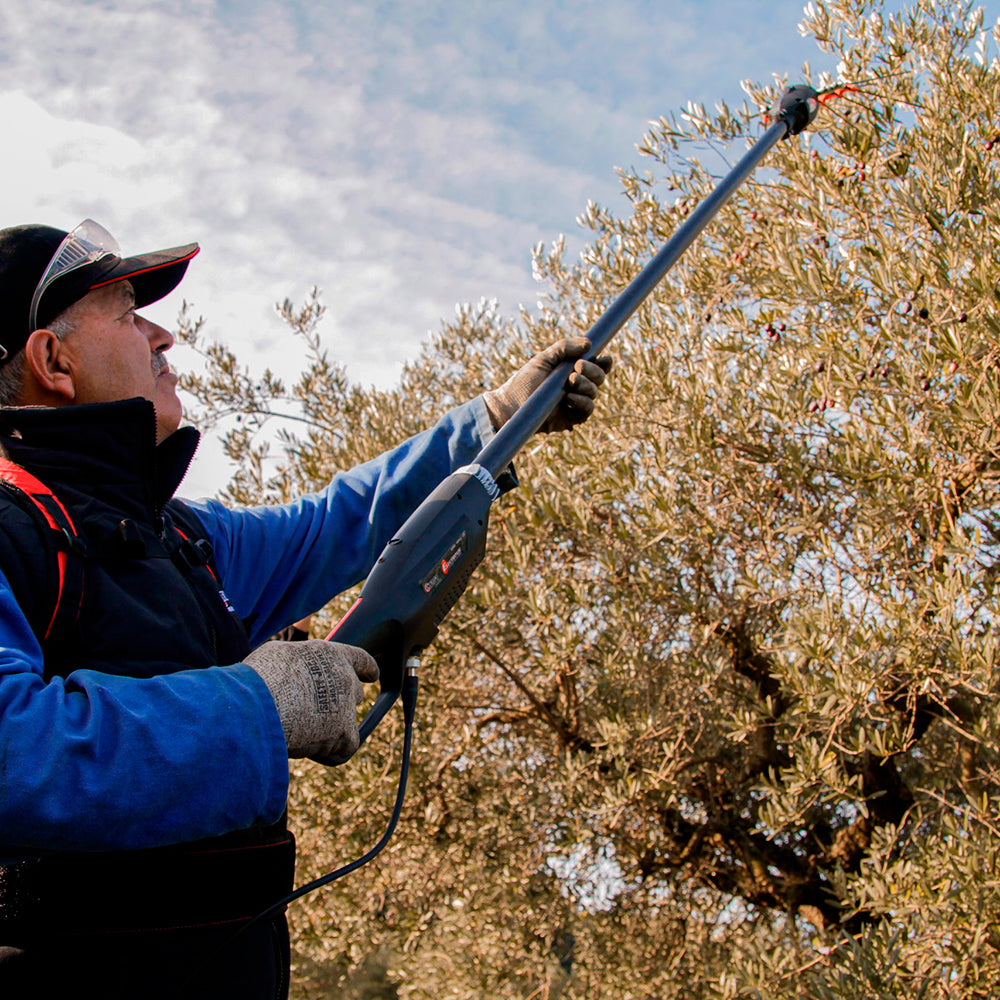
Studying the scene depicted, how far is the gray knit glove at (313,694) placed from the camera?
60.8 inches

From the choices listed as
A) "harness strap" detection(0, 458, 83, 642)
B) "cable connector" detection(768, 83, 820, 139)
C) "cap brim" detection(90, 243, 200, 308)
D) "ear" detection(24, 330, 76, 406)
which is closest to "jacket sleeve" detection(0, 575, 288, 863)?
"harness strap" detection(0, 458, 83, 642)

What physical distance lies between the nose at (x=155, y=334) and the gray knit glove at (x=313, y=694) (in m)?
0.99

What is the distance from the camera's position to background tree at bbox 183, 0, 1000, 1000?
4273 mm

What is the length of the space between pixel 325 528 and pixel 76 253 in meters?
0.96

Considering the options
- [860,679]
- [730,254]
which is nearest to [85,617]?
[860,679]

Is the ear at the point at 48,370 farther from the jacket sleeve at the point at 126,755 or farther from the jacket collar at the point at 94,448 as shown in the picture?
the jacket sleeve at the point at 126,755

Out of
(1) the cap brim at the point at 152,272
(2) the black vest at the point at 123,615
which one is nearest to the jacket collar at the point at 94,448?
(2) the black vest at the point at 123,615

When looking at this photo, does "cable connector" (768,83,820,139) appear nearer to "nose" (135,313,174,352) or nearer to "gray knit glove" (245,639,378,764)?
"nose" (135,313,174,352)

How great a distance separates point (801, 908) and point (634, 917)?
1.08 metres

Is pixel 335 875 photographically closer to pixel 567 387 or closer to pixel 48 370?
pixel 48 370

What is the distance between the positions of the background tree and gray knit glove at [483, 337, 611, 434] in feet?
6.84

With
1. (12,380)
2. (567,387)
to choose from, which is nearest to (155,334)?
(12,380)

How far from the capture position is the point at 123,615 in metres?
1.71

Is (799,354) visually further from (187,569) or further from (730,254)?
(187,569)
